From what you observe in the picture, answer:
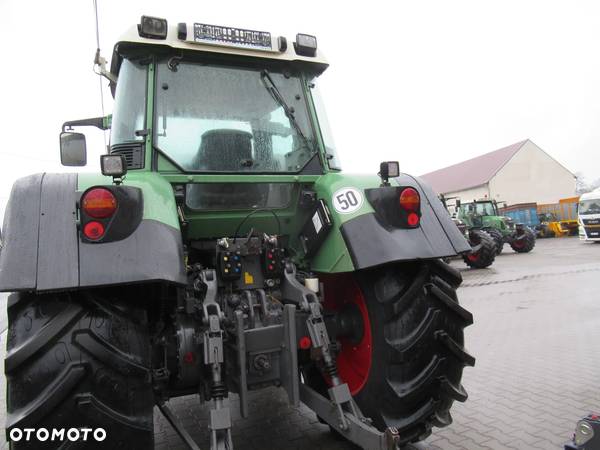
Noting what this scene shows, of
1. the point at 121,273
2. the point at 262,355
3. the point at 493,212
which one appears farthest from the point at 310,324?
the point at 493,212

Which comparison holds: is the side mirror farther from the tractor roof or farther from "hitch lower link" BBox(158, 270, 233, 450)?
"hitch lower link" BBox(158, 270, 233, 450)

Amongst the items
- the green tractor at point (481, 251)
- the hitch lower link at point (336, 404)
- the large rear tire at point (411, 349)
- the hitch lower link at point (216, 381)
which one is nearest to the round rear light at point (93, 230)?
the hitch lower link at point (216, 381)

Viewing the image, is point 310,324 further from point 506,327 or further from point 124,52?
point 506,327

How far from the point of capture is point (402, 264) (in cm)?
288

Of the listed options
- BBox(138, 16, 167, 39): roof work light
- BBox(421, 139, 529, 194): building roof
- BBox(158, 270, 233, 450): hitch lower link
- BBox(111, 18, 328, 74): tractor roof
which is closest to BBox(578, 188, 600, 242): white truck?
BBox(421, 139, 529, 194): building roof

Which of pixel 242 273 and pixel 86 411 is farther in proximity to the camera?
pixel 242 273

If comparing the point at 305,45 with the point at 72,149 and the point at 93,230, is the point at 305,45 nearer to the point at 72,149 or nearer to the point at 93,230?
the point at 72,149

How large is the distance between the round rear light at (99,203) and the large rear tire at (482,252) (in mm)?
14359

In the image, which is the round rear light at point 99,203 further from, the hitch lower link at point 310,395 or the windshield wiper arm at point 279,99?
the windshield wiper arm at point 279,99

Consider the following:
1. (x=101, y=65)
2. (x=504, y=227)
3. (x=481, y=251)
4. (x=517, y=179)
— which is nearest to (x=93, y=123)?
(x=101, y=65)

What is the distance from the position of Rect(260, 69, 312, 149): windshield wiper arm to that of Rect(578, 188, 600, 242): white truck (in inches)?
911

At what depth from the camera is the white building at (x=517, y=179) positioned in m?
40.8

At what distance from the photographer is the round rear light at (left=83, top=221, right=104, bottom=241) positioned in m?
2.26

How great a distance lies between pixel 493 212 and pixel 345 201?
2058 cm
